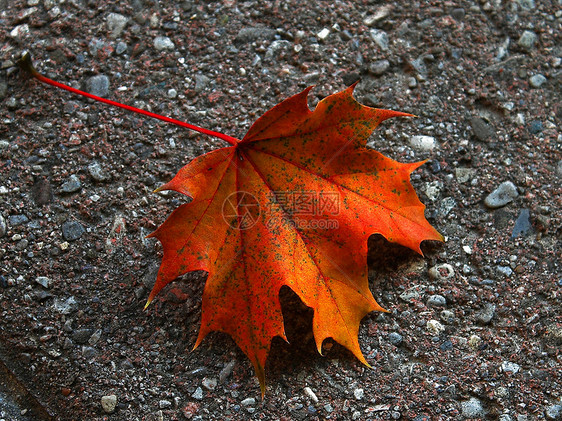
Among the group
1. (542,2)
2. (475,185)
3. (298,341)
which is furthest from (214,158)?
(542,2)

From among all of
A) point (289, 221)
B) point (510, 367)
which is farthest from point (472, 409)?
point (289, 221)

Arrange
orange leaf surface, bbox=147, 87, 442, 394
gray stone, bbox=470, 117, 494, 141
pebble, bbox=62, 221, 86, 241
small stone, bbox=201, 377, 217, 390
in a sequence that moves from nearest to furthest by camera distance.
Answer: orange leaf surface, bbox=147, 87, 442, 394 < small stone, bbox=201, 377, 217, 390 < pebble, bbox=62, 221, 86, 241 < gray stone, bbox=470, 117, 494, 141

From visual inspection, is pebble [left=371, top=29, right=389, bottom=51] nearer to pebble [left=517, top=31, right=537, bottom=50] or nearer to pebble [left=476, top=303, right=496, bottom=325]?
pebble [left=517, top=31, right=537, bottom=50]

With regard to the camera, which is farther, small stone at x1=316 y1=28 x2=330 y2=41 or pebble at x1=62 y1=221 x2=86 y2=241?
small stone at x1=316 y1=28 x2=330 y2=41

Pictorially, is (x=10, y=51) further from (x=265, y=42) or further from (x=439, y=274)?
(x=439, y=274)

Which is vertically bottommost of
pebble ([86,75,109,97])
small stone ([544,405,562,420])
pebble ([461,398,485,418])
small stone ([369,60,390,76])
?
small stone ([544,405,562,420])

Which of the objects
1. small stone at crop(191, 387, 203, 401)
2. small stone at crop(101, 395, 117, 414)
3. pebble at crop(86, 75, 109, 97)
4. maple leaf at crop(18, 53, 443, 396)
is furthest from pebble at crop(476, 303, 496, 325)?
pebble at crop(86, 75, 109, 97)
